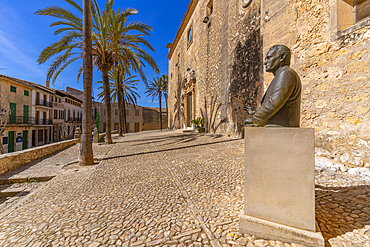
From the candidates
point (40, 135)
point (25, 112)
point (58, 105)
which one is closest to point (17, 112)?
point (25, 112)

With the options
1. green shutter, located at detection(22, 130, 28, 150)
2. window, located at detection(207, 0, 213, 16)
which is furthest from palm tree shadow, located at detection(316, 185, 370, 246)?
green shutter, located at detection(22, 130, 28, 150)

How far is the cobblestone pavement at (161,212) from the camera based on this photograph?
1792 millimetres

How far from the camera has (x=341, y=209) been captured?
7.02 feet

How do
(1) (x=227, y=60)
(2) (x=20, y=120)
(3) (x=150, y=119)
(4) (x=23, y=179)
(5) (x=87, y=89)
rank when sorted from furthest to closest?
(3) (x=150, y=119) < (2) (x=20, y=120) < (1) (x=227, y=60) < (5) (x=87, y=89) < (4) (x=23, y=179)

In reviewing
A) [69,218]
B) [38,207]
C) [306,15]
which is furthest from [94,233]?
[306,15]

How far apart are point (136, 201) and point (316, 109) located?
4587mm

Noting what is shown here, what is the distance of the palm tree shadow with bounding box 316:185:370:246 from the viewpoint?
5.89 feet

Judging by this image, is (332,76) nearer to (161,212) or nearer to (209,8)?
(161,212)

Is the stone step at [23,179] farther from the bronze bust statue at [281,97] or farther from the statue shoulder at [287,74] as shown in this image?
the statue shoulder at [287,74]

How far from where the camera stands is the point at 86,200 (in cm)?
286

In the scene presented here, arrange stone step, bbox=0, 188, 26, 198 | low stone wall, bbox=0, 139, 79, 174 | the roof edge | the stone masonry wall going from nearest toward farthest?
1. stone step, bbox=0, 188, 26, 198
2. low stone wall, bbox=0, 139, 79, 174
3. the roof edge
4. the stone masonry wall

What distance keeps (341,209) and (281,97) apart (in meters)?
1.73

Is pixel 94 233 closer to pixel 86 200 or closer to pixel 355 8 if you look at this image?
pixel 86 200

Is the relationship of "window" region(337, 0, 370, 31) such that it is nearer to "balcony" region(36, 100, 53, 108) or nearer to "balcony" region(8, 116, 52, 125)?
"balcony" region(8, 116, 52, 125)
